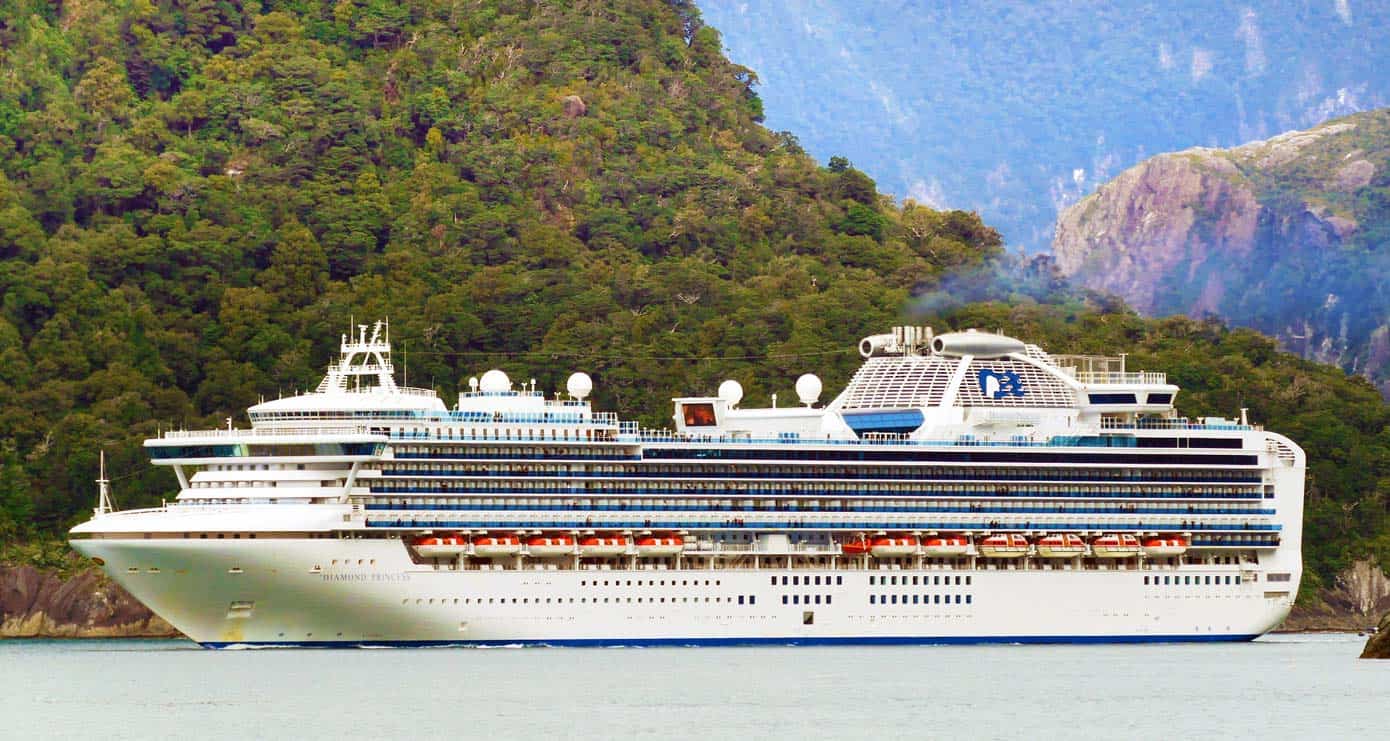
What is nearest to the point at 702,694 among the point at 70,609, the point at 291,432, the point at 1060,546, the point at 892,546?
the point at 291,432

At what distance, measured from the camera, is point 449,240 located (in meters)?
130

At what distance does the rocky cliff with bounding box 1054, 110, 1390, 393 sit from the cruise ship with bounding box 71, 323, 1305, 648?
2389 centimetres

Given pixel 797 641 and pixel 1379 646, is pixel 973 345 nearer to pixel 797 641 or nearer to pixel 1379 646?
pixel 797 641

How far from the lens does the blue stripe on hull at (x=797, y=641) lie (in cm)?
7700

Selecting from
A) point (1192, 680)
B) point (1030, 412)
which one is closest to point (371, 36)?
point (1030, 412)

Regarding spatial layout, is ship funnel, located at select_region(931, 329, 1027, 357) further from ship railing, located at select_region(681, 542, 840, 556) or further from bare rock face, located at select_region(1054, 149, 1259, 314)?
bare rock face, located at select_region(1054, 149, 1259, 314)

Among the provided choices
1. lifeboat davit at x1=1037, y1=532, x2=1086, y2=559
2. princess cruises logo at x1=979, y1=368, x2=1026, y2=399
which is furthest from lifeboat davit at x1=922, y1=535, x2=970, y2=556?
princess cruises logo at x1=979, y1=368, x2=1026, y2=399

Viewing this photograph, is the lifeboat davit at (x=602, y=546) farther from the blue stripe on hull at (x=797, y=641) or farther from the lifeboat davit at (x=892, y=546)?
the lifeboat davit at (x=892, y=546)

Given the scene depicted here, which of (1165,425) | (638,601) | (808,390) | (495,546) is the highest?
(808,390)

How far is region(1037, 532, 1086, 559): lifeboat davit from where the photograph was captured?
82.8 metres

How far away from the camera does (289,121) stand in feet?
454

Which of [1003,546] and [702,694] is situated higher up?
[1003,546]

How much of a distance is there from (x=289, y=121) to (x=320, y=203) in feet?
28.0

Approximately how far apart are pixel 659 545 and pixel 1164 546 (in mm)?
14676
